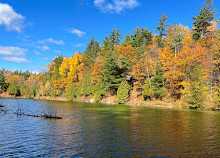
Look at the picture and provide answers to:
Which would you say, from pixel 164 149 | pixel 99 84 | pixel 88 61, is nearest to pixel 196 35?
pixel 99 84

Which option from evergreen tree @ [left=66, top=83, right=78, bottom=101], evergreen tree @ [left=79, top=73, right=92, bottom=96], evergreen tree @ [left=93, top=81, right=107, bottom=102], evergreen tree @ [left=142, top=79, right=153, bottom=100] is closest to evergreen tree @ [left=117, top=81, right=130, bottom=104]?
evergreen tree @ [left=142, top=79, right=153, bottom=100]

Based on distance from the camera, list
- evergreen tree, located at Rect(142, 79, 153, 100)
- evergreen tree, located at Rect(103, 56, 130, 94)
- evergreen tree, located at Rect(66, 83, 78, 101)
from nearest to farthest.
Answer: evergreen tree, located at Rect(142, 79, 153, 100), evergreen tree, located at Rect(103, 56, 130, 94), evergreen tree, located at Rect(66, 83, 78, 101)

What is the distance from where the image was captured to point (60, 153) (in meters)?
9.88

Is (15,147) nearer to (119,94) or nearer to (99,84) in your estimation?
(119,94)

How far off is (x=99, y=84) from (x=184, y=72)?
3270cm

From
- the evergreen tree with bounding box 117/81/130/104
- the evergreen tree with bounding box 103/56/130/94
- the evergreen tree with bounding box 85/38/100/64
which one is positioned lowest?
the evergreen tree with bounding box 117/81/130/104

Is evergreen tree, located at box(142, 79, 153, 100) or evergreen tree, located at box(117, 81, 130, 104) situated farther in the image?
evergreen tree, located at box(117, 81, 130, 104)

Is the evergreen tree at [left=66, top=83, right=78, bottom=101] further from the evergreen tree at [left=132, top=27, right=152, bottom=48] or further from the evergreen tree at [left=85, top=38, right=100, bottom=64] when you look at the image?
the evergreen tree at [left=132, top=27, right=152, bottom=48]

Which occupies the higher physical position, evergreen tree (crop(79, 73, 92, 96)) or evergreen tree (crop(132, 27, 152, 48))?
evergreen tree (crop(132, 27, 152, 48))

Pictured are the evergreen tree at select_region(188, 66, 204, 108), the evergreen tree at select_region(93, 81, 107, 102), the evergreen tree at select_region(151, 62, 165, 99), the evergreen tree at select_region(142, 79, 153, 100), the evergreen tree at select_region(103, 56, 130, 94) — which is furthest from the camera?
the evergreen tree at select_region(93, 81, 107, 102)

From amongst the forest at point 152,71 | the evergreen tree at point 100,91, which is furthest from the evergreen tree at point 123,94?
the evergreen tree at point 100,91

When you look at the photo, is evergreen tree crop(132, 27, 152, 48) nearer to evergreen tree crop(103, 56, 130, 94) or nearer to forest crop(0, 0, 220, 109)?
forest crop(0, 0, 220, 109)

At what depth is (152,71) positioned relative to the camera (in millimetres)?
52938

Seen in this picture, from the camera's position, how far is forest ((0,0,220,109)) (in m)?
41.7
